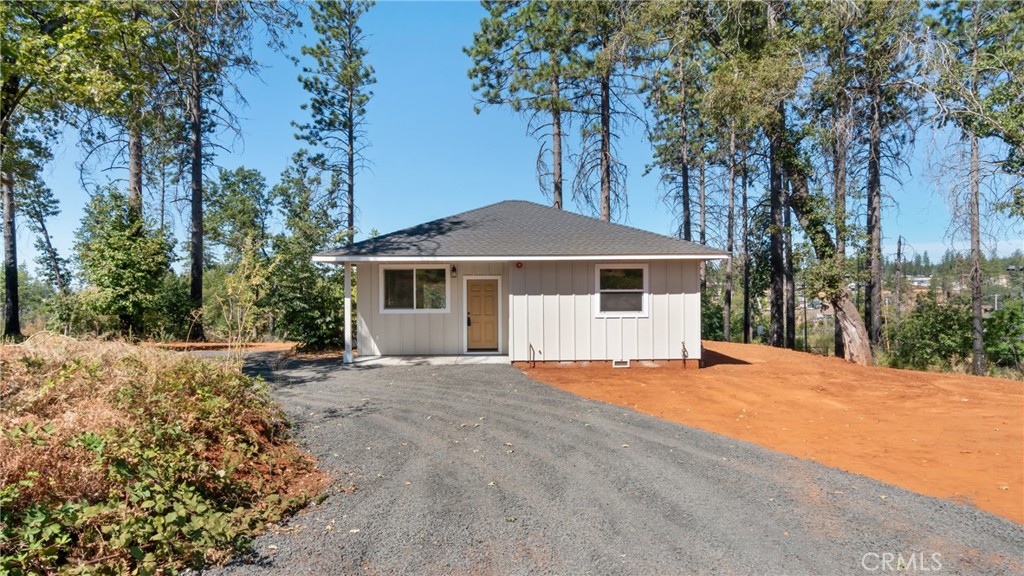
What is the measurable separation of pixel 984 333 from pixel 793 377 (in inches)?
348

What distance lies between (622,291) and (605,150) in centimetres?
849

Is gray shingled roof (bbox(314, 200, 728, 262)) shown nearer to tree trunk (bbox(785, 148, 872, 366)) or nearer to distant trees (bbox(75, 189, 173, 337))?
tree trunk (bbox(785, 148, 872, 366))

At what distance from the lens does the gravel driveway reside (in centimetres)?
264

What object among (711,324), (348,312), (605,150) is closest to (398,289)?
(348,312)

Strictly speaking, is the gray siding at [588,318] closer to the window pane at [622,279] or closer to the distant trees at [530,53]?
the window pane at [622,279]

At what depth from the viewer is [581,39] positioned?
50.3 feet

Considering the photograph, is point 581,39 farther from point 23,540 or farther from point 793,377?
point 23,540

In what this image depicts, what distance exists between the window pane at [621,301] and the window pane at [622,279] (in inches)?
5.4

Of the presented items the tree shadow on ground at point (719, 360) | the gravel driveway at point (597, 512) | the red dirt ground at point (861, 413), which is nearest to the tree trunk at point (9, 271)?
the gravel driveway at point (597, 512)

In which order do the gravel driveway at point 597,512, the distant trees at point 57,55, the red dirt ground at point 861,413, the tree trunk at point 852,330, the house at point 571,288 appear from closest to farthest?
the gravel driveway at point 597,512, the red dirt ground at point 861,413, the distant trees at point 57,55, the house at point 571,288, the tree trunk at point 852,330

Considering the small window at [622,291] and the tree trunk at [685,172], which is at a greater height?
the tree trunk at [685,172]

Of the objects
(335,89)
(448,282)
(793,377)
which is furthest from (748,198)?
(335,89)

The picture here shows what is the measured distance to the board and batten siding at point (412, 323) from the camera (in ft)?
33.7

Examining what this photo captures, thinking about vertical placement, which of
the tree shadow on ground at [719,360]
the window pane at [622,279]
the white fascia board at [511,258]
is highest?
the white fascia board at [511,258]
